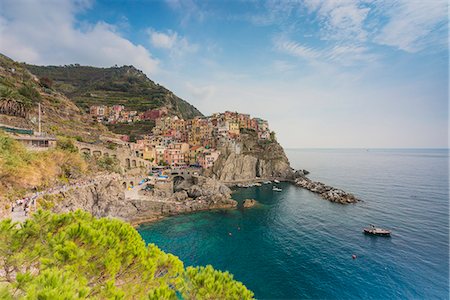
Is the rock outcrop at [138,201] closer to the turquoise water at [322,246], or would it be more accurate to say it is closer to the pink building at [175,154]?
the turquoise water at [322,246]

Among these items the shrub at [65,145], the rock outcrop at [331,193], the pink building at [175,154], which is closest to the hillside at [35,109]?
the shrub at [65,145]

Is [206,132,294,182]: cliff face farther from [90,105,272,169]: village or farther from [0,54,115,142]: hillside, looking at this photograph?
[0,54,115,142]: hillside

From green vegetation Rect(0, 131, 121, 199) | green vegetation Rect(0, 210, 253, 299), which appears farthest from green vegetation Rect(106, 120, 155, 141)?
green vegetation Rect(0, 210, 253, 299)

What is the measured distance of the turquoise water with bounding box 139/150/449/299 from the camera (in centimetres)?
1675

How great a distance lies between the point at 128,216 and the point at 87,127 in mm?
31824

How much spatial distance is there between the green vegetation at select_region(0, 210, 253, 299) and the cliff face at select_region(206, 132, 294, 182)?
43807mm

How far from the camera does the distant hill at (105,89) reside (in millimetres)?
85812

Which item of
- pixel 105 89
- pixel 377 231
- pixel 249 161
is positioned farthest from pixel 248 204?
pixel 105 89

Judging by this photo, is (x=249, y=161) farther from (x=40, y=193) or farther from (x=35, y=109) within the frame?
(x=35, y=109)

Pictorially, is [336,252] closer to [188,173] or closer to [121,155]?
[188,173]

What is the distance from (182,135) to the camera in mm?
65500

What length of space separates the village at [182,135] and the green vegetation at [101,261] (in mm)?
43822

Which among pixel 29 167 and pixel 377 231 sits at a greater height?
pixel 29 167

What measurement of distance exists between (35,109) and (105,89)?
67633mm
